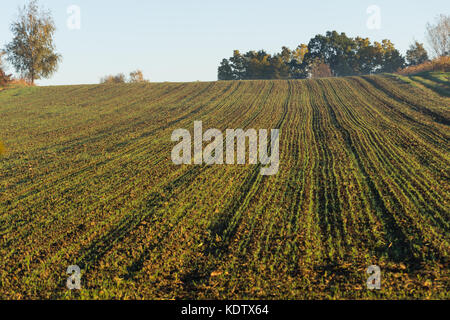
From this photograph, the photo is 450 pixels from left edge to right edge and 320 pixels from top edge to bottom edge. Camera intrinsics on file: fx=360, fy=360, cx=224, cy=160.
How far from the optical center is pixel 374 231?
10172 millimetres

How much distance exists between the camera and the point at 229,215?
1153 cm

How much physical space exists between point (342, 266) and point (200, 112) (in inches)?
A: 1012

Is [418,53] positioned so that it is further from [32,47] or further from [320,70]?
[32,47]

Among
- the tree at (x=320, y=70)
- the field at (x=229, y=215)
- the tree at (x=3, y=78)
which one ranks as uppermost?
the tree at (x=320, y=70)

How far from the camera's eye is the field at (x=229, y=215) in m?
7.93

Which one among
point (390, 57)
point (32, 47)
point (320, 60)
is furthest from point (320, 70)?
point (32, 47)

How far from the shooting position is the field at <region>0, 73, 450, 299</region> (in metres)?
7.93

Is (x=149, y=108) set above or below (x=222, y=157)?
above

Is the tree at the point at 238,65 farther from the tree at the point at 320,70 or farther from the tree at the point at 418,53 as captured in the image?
the tree at the point at 418,53

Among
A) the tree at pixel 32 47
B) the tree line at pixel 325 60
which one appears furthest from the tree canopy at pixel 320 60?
the tree at pixel 32 47

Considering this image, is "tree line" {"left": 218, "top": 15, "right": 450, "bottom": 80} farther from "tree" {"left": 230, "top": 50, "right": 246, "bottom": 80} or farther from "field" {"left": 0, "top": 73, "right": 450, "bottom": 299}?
"field" {"left": 0, "top": 73, "right": 450, "bottom": 299}

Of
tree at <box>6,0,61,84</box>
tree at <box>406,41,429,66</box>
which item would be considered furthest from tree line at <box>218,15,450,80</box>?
tree at <box>6,0,61,84</box>
